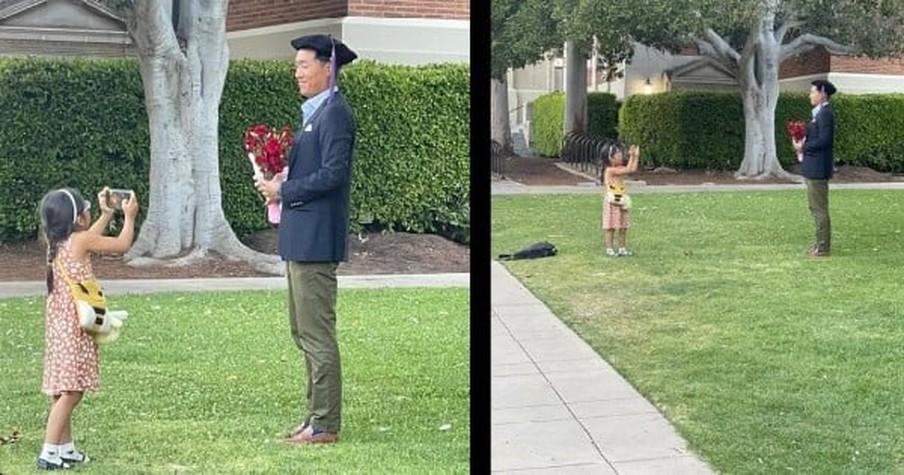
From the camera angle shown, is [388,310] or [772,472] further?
[772,472]

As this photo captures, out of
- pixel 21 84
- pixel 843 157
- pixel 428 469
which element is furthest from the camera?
pixel 843 157

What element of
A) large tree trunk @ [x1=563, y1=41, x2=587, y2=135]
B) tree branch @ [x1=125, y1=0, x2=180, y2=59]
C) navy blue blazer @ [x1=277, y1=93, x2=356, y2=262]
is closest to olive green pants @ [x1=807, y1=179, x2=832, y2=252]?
large tree trunk @ [x1=563, y1=41, x2=587, y2=135]

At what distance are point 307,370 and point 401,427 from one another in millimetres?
Answer: 284

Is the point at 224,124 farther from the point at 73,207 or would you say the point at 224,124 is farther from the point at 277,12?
the point at 73,207

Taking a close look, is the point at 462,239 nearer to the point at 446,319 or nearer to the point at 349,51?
the point at 446,319

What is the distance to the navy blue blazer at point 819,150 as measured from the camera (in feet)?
8.90

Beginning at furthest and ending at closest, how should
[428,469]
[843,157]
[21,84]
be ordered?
[843,157], [428,469], [21,84]

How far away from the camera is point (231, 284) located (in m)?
2.39

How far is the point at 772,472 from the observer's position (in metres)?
2.79

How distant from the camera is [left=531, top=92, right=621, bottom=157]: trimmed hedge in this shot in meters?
2.75

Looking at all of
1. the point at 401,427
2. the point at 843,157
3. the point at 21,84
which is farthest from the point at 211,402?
the point at 843,157

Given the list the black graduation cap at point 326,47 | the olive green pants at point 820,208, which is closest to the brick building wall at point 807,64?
the olive green pants at point 820,208

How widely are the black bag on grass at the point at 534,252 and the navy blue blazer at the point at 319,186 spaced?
71cm

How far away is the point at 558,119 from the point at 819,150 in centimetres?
75
